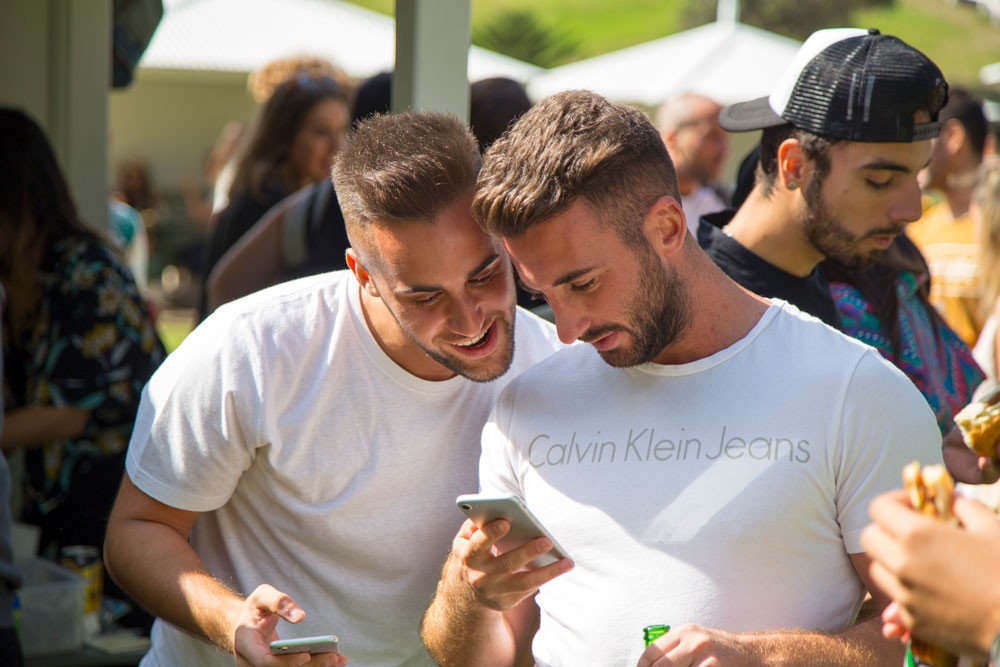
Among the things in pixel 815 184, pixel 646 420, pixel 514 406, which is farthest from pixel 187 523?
pixel 815 184

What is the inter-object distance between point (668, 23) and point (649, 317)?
45496mm

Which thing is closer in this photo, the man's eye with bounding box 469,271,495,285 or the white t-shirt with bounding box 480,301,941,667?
the white t-shirt with bounding box 480,301,941,667

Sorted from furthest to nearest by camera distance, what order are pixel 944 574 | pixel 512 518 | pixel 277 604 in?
pixel 277 604 < pixel 512 518 < pixel 944 574

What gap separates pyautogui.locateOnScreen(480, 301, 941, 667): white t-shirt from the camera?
6.73ft

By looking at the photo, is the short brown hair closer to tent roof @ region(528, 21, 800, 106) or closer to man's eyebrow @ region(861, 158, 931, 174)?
man's eyebrow @ region(861, 158, 931, 174)

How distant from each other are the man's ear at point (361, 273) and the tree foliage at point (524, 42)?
3576 cm

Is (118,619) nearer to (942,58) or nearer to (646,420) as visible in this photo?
(646,420)

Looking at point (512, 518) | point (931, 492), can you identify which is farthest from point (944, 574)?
point (512, 518)

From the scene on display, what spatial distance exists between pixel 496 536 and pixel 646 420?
390 mm

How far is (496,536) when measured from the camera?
1.98 metres

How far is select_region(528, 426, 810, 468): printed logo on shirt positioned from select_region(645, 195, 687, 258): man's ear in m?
0.33

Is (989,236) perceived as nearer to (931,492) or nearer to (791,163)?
(791,163)

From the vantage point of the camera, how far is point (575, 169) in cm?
216

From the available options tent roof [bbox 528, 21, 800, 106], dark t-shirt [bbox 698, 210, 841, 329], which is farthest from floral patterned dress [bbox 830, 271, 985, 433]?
tent roof [bbox 528, 21, 800, 106]
